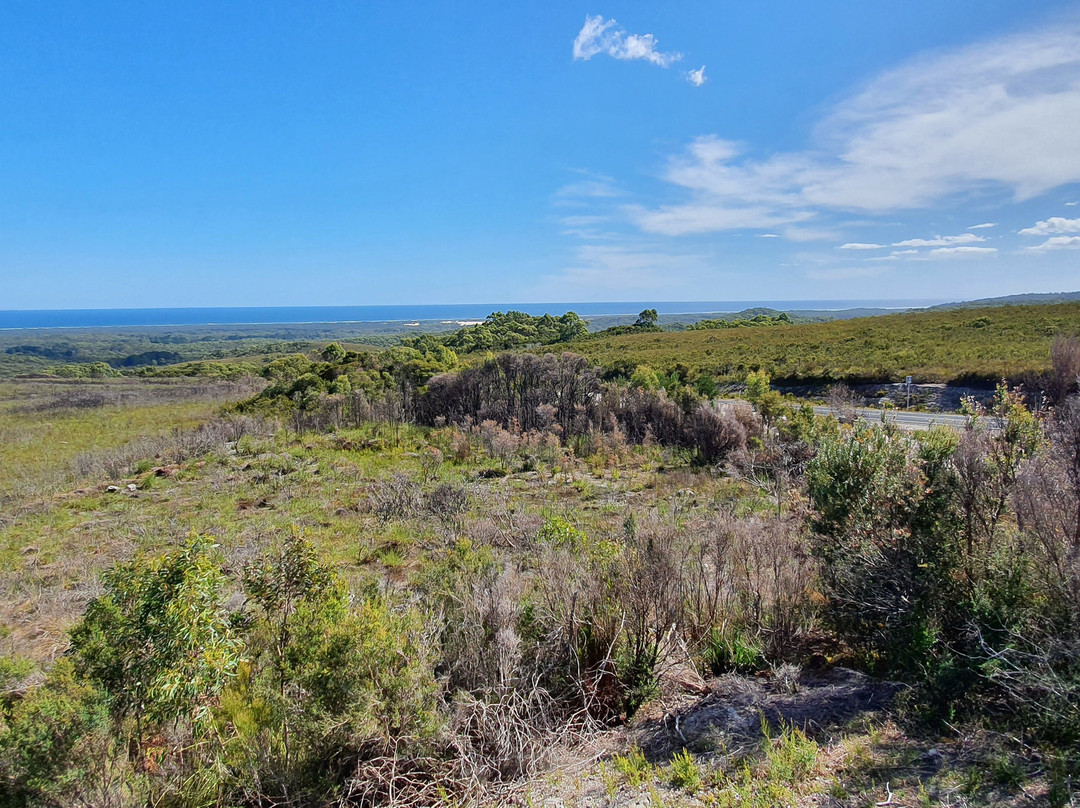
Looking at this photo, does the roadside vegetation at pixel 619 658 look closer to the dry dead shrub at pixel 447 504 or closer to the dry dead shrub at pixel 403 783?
the dry dead shrub at pixel 403 783

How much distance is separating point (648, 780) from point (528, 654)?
3.84 ft

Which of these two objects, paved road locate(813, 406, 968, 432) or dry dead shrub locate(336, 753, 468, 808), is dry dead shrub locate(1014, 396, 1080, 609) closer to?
dry dead shrub locate(336, 753, 468, 808)

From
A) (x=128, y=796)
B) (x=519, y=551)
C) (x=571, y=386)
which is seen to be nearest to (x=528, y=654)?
(x=519, y=551)

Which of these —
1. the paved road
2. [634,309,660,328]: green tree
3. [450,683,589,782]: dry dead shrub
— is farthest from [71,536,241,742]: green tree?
[634,309,660,328]: green tree

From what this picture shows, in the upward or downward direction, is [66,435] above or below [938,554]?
below

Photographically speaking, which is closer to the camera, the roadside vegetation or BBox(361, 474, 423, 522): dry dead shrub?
the roadside vegetation

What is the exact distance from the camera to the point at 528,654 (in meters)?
3.73

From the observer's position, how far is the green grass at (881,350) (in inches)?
869

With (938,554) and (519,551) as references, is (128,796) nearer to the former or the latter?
(519,551)

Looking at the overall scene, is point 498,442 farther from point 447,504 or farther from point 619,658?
point 619,658

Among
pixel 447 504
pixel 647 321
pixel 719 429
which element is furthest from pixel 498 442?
pixel 647 321

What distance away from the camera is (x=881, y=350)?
28969 mm

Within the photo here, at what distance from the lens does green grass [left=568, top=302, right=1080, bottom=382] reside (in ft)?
72.4

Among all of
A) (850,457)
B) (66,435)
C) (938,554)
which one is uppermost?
(850,457)
